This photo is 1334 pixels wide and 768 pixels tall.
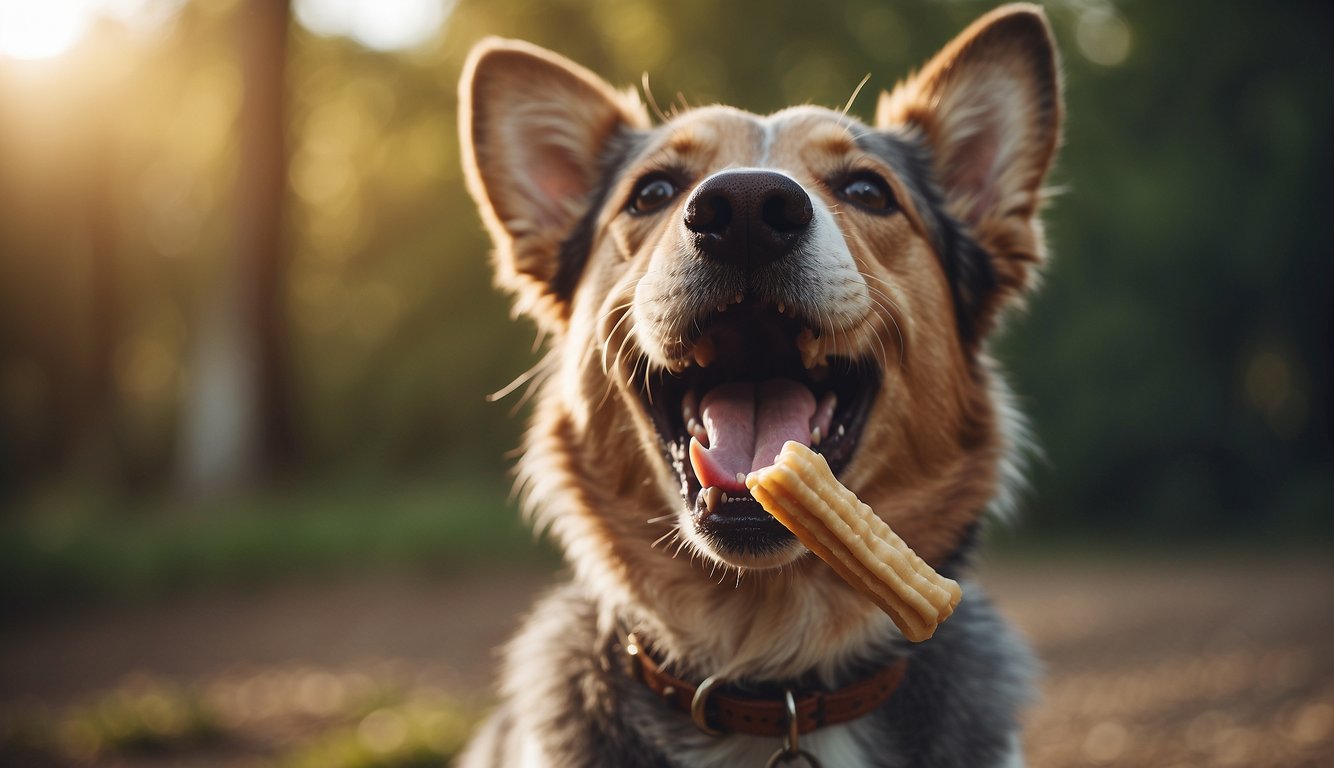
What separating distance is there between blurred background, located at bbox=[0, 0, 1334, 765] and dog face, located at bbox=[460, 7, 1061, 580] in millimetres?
3133

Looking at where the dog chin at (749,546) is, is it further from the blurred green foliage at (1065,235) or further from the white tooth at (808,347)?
the blurred green foliage at (1065,235)

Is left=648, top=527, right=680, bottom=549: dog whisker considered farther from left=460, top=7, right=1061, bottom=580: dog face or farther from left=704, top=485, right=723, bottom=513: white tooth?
left=704, top=485, right=723, bottom=513: white tooth

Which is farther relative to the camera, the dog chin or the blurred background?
the blurred background

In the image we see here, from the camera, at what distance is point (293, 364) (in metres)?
12.4

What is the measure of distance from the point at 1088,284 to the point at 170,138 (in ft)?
51.3

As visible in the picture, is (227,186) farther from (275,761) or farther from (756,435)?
(756,435)

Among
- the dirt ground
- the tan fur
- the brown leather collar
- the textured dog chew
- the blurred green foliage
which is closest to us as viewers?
the textured dog chew

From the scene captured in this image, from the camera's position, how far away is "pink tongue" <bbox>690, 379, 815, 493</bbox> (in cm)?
246

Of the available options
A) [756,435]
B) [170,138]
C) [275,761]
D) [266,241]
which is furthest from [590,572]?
[170,138]

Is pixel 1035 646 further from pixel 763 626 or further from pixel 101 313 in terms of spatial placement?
pixel 101 313

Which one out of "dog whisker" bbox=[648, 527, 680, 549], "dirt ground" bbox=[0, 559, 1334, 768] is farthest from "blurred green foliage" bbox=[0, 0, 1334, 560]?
"dog whisker" bbox=[648, 527, 680, 549]

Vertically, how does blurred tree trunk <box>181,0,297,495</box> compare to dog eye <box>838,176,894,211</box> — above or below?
above

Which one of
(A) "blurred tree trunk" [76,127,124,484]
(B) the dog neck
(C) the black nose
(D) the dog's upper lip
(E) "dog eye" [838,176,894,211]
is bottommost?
(B) the dog neck

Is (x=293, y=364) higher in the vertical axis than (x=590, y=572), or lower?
higher
